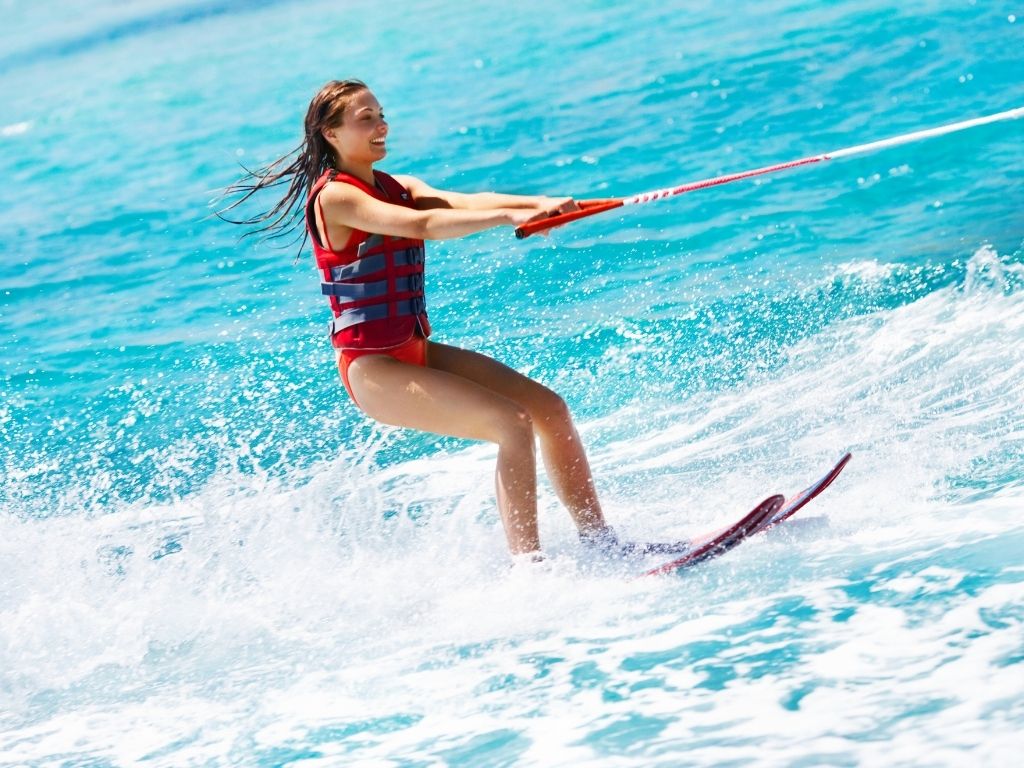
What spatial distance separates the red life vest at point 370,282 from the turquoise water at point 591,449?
818mm

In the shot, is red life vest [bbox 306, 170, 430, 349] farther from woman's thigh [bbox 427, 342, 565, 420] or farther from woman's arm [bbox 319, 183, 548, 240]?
woman's thigh [bbox 427, 342, 565, 420]

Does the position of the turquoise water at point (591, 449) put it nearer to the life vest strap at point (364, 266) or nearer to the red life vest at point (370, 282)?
the red life vest at point (370, 282)

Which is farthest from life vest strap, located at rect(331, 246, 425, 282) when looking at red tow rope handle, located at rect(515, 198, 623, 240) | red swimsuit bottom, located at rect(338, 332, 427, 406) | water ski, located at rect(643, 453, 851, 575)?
water ski, located at rect(643, 453, 851, 575)

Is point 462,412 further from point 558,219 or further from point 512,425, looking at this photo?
point 558,219

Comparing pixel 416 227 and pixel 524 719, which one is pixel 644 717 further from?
pixel 416 227

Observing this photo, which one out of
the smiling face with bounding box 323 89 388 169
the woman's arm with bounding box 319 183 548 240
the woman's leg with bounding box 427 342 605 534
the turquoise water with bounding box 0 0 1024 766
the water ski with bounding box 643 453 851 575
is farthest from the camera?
the woman's leg with bounding box 427 342 605 534

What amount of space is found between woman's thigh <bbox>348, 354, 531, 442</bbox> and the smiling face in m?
0.56

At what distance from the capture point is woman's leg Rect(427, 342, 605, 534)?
4195 mm

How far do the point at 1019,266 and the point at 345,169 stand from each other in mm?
3635

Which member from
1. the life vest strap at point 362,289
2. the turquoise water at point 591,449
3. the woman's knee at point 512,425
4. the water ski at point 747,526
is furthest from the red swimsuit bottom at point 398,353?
the water ski at point 747,526

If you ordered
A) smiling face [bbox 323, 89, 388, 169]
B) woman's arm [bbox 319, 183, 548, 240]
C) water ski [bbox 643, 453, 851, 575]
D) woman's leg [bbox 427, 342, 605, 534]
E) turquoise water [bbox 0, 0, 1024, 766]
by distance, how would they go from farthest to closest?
woman's leg [bbox 427, 342, 605, 534], water ski [bbox 643, 453, 851, 575], smiling face [bbox 323, 89, 388, 169], woman's arm [bbox 319, 183, 548, 240], turquoise water [bbox 0, 0, 1024, 766]

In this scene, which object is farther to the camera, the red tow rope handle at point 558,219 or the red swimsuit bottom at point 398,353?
the red swimsuit bottom at point 398,353

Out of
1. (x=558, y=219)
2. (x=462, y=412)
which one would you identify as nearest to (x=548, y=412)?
(x=462, y=412)

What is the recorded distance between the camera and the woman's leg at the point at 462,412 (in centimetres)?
402
